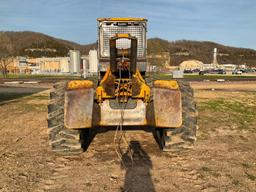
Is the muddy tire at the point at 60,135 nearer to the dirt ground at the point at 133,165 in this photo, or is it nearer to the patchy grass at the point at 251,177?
the dirt ground at the point at 133,165

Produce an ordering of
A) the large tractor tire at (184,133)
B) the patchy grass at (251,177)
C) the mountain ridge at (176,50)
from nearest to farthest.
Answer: the patchy grass at (251,177), the large tractor tire at (184,133), the mountain ridge at (176,50)

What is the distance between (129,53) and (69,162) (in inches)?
94.6

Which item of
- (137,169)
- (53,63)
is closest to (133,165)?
(137,169)

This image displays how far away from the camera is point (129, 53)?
526 cm

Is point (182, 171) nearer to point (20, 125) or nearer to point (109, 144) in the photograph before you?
point (109, 144)

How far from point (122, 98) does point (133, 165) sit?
1.40 m

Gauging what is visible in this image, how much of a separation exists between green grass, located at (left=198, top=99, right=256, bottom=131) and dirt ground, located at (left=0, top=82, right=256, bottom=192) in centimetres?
96

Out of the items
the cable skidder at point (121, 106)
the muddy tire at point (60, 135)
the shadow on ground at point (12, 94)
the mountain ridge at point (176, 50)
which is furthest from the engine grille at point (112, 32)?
the mountain ridge at point (176, 50)

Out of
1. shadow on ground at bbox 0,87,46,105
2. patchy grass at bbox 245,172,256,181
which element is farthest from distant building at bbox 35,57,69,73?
patchy grass at bbox 245,172,256,181

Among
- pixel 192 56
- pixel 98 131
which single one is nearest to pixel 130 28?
pixel 98 131

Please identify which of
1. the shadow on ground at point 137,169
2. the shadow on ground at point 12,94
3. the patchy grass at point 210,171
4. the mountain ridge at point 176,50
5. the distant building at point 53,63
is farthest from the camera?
the mountain ridge at point 176,50

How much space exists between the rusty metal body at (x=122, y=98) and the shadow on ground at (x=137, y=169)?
665 mm

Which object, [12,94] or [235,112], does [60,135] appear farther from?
[12,94]

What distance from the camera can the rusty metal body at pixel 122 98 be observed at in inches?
199
